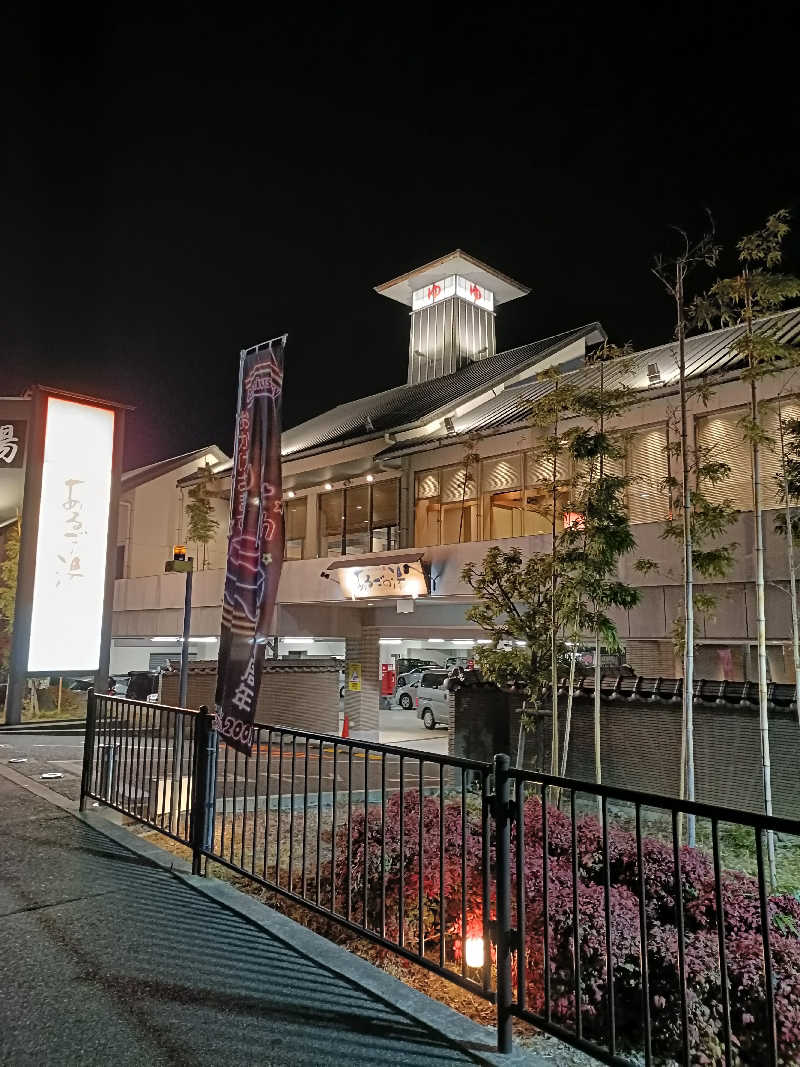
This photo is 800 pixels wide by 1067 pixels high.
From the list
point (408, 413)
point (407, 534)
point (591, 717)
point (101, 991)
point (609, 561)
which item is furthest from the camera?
point (408, 413)

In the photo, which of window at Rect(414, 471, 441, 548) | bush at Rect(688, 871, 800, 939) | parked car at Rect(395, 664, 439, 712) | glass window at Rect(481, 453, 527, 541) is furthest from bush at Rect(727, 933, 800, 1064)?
parked car at Rect(395, 664, 439, 712)

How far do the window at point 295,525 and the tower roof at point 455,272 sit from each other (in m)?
15.2

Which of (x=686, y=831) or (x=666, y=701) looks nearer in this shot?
(x=686, y=831)

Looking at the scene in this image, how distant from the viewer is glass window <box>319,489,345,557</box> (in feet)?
82.1

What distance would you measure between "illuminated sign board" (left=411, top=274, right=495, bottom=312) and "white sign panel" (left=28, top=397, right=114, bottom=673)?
83.4 feet

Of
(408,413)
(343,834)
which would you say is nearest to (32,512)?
(343,834)

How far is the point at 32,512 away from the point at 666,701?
9779 millimetres

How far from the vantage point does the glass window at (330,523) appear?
25.0 m

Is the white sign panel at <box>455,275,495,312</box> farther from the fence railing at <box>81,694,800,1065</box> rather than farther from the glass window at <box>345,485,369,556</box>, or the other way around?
the fence railing at <box>81,694,800,1065</box>

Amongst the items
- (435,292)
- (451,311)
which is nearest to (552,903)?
(451,311)

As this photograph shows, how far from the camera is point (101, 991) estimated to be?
3566 mm

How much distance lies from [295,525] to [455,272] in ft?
53.2

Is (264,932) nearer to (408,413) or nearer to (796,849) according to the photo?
(796,849)

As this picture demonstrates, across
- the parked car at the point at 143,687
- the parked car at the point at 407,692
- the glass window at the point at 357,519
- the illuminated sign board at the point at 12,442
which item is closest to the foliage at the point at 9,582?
the parked car at the point at 143,687
